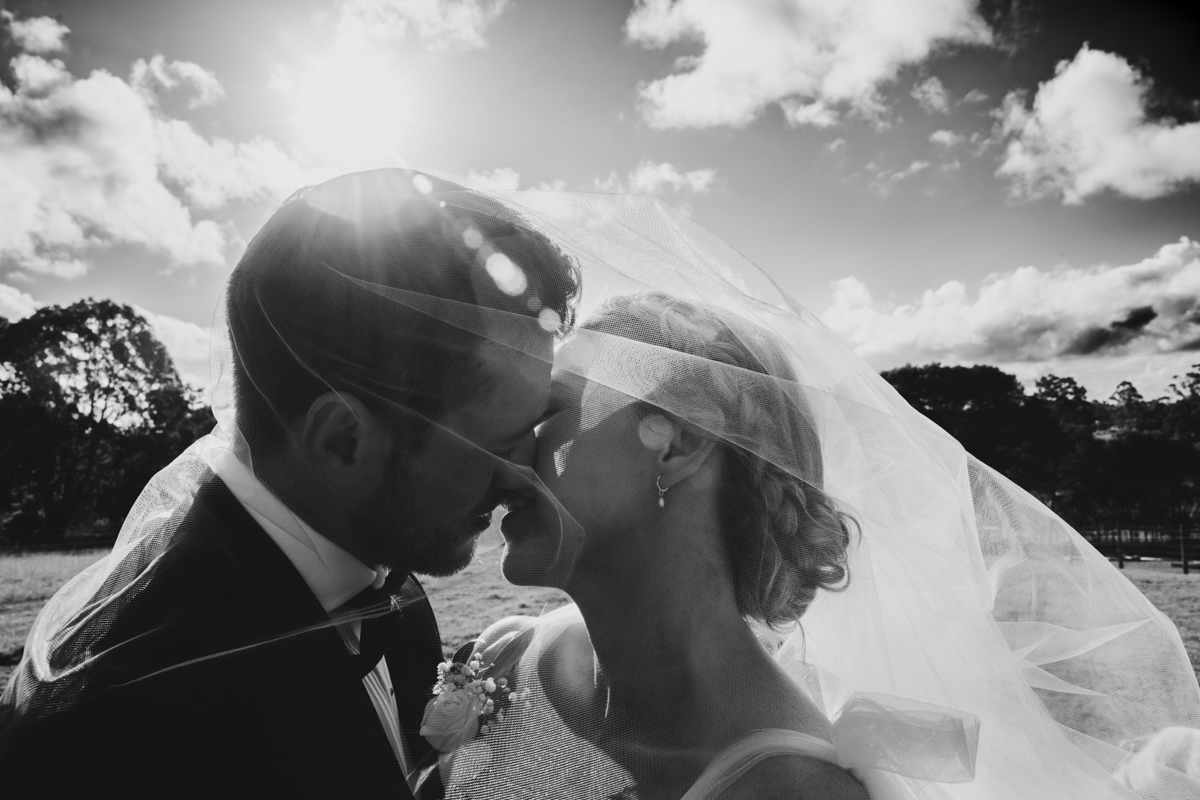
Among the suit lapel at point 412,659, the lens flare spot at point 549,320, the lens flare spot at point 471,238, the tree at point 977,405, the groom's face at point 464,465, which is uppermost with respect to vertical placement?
the tree at point 977,405

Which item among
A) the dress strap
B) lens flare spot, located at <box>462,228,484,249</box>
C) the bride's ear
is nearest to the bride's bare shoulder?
the dress strap

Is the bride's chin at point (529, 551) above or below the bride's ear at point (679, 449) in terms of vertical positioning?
below

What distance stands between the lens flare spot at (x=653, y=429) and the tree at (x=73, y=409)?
3228cm

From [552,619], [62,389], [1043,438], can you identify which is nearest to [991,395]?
[1043,438]

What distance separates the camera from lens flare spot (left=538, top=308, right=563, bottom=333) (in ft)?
6.82

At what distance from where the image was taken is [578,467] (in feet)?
6.85

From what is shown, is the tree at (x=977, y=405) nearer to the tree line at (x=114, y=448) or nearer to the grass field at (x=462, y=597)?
A: the tree line at (x=114, y=448)

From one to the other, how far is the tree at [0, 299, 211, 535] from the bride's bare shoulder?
3274cm

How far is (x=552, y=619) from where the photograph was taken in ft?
9.21

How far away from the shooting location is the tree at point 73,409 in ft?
98.2

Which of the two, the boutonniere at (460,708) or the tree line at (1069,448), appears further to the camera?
the tree line at (1069,448)

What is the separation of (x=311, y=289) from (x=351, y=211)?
26 centimetres

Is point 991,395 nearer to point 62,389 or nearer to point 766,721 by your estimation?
point 766,721

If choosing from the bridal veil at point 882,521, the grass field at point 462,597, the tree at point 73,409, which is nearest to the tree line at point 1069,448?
the grass field at point 462,597
